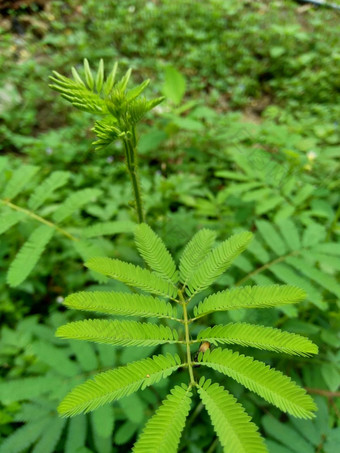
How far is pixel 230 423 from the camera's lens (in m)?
0.80

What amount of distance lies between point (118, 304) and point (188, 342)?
0.24 meters

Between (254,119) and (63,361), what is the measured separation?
379cm

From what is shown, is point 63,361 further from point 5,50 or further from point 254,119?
point 5,50

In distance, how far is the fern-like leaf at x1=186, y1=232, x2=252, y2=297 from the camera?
1124mm

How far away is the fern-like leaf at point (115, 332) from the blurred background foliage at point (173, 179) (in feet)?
2.16

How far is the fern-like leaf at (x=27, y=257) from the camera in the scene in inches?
58.8

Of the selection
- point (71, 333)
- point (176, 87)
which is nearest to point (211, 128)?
point (176, 87)

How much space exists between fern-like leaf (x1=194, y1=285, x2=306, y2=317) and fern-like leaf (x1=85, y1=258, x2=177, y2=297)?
0.16 metres

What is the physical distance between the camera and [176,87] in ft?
9.28

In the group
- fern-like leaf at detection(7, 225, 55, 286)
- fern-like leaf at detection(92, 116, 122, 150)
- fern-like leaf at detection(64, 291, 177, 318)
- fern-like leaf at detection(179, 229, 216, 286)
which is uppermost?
fern-like leaf at detection(92, 116, 122, 150)

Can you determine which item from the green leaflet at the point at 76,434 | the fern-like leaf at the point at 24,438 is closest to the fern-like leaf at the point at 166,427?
the green leaflet at the point at 76,434

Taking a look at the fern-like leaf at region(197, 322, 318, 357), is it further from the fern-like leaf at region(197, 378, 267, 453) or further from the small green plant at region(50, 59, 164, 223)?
the small green plant at region(50, 59, 164, 223)

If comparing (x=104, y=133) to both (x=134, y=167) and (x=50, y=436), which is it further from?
(x=50, y=436)

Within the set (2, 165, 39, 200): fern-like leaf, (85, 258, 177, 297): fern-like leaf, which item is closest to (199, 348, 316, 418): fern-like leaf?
(85, 258, 177, 297): fern-like leaf
